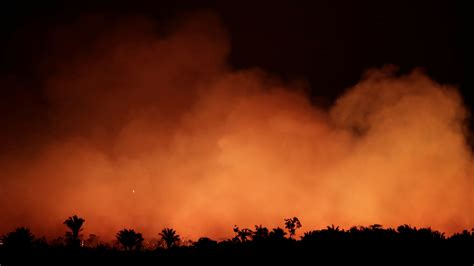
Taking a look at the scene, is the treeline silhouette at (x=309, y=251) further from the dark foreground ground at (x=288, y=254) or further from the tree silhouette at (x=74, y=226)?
the tree silhouette at (x=74, y=226)

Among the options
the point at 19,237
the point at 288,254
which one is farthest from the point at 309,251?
the point at 19,237

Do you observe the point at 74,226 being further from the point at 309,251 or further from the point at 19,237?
the point at 309,251

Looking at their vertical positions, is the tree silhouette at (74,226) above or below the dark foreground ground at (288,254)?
above

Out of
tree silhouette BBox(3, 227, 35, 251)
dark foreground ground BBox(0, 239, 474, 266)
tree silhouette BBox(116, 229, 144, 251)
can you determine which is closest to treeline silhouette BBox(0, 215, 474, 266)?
dark foreground ground BBox(0, 239, 474, 266)

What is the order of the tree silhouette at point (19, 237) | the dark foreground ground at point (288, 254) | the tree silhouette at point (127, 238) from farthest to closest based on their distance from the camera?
the tree silhouette at point (127, 238) → the tree silhouette at point (19, 237) → the dark foreground ground at point (288, 254)

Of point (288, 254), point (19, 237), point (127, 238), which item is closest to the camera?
point (288, 254)

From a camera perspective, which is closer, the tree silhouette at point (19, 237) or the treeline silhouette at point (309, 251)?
the treeline silhouette at point (309, 251)

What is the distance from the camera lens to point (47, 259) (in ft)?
87.6

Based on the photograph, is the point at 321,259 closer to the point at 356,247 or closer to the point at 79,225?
the point at 356,247

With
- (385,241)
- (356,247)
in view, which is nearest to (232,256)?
(356,247)

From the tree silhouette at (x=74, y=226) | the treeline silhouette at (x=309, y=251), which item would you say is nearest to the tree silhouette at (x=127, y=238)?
the tree silhouette at (x=74, y=226)

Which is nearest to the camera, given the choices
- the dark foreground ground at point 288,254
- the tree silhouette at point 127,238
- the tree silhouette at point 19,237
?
the dark foreground ground at point 288,254

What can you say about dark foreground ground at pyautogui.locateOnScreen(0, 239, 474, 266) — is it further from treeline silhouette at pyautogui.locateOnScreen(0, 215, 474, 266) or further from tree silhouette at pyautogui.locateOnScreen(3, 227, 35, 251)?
tree silhouette at pyautogui.locateOnScreen(3, 227, 35, 251)

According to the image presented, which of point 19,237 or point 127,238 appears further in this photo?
point 127,238
